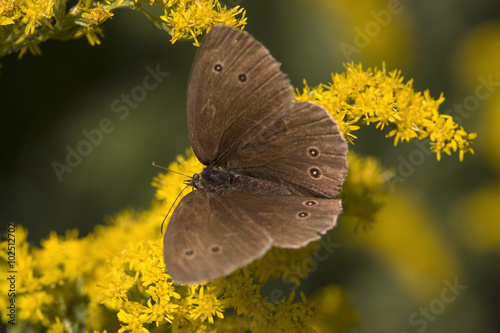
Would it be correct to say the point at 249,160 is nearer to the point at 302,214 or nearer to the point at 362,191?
the point at 302,214

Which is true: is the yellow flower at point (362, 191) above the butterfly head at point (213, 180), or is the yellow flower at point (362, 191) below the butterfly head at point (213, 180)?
below

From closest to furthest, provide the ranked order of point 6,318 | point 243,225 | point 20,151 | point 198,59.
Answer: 1. point 243,225
2. point 198,59
3. point 6,318
4. point 20,151

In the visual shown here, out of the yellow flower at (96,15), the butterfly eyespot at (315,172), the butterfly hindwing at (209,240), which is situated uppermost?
Result: the yellow flower at (96,15)

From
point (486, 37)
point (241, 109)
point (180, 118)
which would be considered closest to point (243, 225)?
point (241, 109)

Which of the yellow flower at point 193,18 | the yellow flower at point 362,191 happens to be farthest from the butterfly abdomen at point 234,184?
the yellow flower at point 362,191

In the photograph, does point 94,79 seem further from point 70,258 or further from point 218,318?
point 218,318

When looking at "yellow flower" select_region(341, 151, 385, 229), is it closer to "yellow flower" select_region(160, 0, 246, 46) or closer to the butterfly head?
the butterfly head

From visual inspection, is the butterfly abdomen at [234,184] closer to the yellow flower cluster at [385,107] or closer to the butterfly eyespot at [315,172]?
the butterfly eyespot at [315,172]
